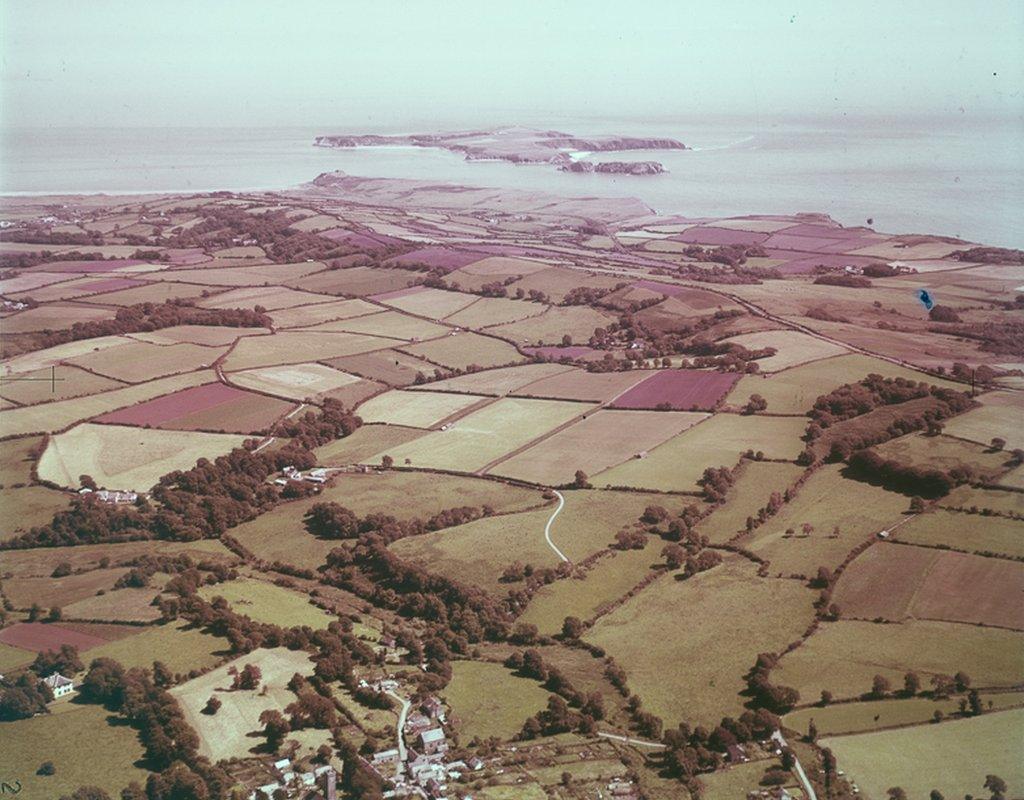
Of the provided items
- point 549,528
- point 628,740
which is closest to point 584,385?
point 549,528

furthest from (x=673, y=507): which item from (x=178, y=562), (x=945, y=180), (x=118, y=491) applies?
(x=945, y=180)

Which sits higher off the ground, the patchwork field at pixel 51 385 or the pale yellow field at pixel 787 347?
the pale yellow field at pixel 787 347

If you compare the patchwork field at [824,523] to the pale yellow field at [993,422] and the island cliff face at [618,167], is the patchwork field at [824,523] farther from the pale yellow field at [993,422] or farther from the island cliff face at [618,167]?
the island cliff face at [618,167]

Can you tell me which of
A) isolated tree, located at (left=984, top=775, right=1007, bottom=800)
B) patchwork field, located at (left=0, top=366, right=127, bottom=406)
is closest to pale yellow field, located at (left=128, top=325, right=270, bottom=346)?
patchwork field, located at (left=0, top=366, right=127, bottom=406)

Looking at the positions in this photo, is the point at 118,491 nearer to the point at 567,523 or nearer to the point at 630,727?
the point at 567,523

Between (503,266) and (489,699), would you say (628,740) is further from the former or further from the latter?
(503,266)

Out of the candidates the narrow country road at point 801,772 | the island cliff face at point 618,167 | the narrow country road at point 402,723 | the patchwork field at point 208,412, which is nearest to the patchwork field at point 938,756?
the narrow country road at point 801,772
